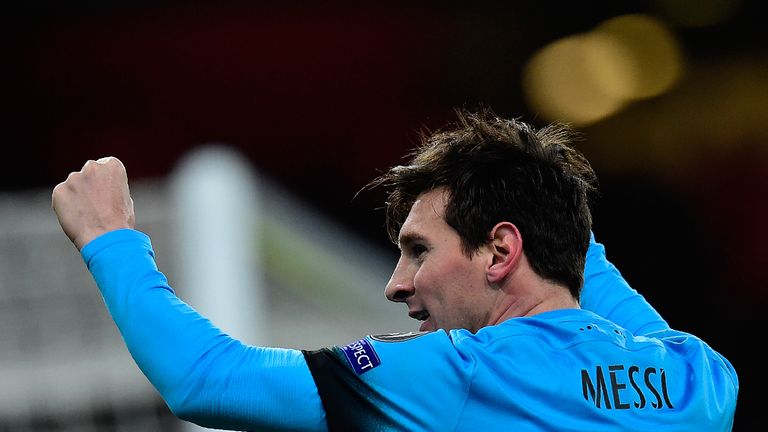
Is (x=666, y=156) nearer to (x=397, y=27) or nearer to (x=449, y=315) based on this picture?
(x=397, y=27)

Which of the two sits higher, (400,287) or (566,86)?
(400,287)

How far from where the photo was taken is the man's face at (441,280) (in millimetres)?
2008

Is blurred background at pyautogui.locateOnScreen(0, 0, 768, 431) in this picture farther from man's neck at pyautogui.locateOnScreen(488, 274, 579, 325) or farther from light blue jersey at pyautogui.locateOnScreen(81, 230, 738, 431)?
light blue jersey at pyautogui.locateOnScreen(81, 230, 738, 431)

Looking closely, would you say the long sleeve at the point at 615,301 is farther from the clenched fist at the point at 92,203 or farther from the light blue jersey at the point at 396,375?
the clenched fist at the point at 92,203

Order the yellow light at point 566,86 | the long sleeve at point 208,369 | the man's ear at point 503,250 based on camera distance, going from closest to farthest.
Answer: the long sleeve at point 208,369 → the man's ear at point 503,250 → the yellow light at point 566,86

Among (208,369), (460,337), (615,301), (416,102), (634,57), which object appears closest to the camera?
(208,369)

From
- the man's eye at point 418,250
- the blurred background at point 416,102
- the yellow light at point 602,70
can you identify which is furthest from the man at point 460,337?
the yellow light at point 602,70

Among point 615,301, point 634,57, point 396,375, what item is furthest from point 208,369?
point 634,57

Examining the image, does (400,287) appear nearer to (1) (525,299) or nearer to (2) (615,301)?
(1) (525,299)

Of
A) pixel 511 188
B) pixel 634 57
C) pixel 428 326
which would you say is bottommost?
pixel 634 57

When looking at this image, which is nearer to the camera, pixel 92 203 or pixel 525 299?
pixel 92 203

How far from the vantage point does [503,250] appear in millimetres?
2016

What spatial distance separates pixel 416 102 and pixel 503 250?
741cm

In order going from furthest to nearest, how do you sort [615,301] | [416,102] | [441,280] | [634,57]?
[634,57] → [416,102] → [615,301] → [441,280]
